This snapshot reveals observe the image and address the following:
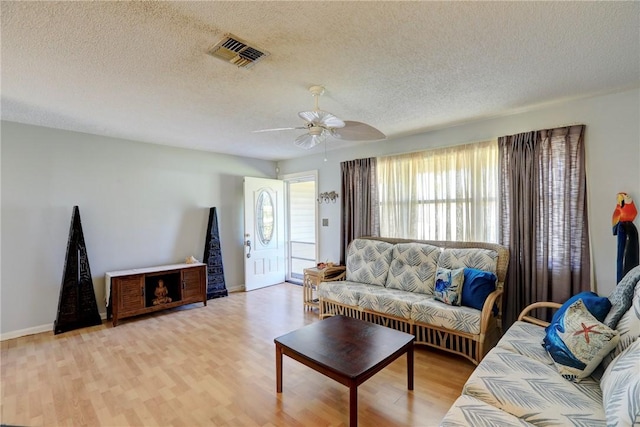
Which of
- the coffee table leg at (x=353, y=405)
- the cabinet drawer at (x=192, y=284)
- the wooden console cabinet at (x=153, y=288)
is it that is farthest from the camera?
the cabinet drawer at (x=192, y=284)

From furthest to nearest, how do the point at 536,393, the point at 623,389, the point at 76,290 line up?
1. the point at 76,290
2. the point at 536,393
3. the point at 623,389

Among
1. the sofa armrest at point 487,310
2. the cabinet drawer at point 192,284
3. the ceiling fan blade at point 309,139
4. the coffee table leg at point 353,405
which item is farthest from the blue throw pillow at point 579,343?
the cabinet drawer at point 192,284

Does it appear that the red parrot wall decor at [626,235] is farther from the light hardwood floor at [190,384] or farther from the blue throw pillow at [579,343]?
the light hardwood floor at [190,384]

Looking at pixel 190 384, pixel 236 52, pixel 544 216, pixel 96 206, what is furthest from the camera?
pixel 96 206

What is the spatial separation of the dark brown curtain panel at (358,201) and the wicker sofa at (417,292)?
0.82 feet

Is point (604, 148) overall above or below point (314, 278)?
above

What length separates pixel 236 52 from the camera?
1.94m

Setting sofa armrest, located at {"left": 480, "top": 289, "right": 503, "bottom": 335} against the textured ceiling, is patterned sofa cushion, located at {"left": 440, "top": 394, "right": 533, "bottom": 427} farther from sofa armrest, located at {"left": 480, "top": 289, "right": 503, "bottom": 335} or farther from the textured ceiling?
the textured ceiling

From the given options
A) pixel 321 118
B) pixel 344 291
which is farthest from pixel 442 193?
pixel 321 118

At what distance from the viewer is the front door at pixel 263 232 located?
5.34 metres

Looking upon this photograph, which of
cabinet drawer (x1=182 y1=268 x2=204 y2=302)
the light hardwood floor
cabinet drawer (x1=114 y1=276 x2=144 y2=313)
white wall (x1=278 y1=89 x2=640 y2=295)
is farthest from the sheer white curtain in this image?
cabinet drawer (x1=114 y1=276 x2=144 y2=313)

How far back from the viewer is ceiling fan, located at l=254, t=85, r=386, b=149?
7.38 ft

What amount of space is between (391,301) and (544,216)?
1.79 meters

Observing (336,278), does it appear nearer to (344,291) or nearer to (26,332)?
(344,291)
